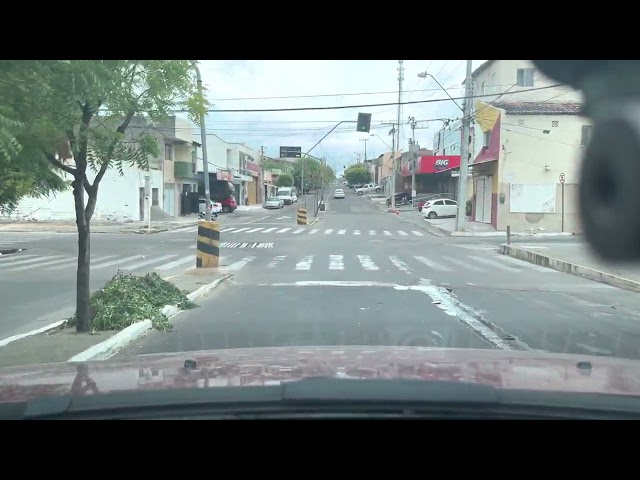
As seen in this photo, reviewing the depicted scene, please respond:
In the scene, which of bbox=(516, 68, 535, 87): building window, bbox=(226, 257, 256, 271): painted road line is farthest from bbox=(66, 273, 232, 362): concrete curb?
bbox=(226, 257, 256, 271): painted road line

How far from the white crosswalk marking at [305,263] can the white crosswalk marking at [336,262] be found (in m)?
0.62

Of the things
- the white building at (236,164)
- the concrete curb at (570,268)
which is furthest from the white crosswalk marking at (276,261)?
the white building at (236,164)

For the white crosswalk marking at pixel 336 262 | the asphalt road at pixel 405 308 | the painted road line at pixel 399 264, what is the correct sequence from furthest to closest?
the white crosswalk marking at pixel 336 262 → the painted road line at pixel 399 264 → the asphalt road at pixel 405 308

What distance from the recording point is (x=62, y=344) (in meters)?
8.61

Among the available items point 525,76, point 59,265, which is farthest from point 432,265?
point 59,265

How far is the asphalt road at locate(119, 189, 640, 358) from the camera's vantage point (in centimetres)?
880

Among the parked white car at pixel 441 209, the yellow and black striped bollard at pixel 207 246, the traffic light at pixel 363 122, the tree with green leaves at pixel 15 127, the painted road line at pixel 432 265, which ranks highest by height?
the traffic light at pixel 363 122

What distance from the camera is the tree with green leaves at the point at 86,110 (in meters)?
7.59

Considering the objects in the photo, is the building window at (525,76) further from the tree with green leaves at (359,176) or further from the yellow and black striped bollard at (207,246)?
the tree with green leaves at (359,176)
